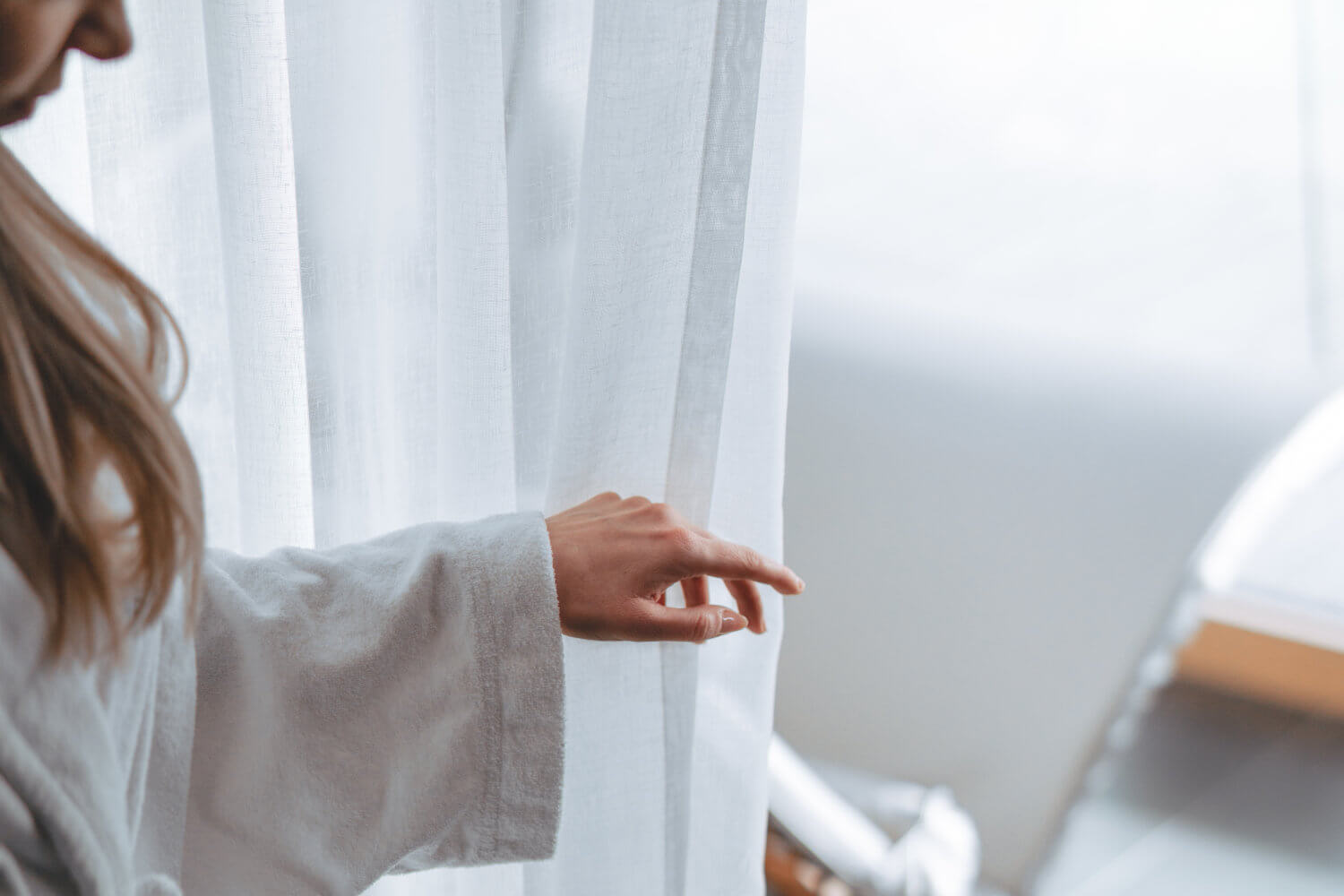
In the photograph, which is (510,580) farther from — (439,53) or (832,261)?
(832,261)

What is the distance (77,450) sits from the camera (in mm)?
395

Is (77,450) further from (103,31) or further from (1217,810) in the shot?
(1217,810)

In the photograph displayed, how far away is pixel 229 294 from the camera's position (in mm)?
536

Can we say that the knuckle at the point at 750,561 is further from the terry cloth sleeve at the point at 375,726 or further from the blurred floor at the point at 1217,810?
the blurred floor at the point at 1217,810

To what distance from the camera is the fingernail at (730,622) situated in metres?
0.47

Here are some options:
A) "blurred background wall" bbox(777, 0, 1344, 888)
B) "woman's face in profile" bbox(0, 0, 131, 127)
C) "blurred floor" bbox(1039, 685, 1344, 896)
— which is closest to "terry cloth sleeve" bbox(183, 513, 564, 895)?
"woman's face in profile" bbox(0, 0, 131, 127)

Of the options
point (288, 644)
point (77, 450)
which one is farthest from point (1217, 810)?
point (77, 450)

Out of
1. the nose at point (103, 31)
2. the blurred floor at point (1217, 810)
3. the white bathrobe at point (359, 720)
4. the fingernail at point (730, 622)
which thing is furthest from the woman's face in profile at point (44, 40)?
A: the blurred floor at point (1217, 810)

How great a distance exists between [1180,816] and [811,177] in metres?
0.98

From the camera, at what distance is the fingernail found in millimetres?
474

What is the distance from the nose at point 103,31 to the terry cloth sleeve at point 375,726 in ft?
0.69

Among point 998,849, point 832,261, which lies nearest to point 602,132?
point 832,261

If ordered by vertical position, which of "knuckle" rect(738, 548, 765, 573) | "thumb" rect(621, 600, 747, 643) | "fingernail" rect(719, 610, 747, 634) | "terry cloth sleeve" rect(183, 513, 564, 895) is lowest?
"terry cloth sleeve" rect(183, 513, 564, 895)

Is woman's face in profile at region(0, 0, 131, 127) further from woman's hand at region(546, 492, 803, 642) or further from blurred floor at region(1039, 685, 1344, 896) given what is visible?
blurred floor at region(1039, 685, 1344, 896)
